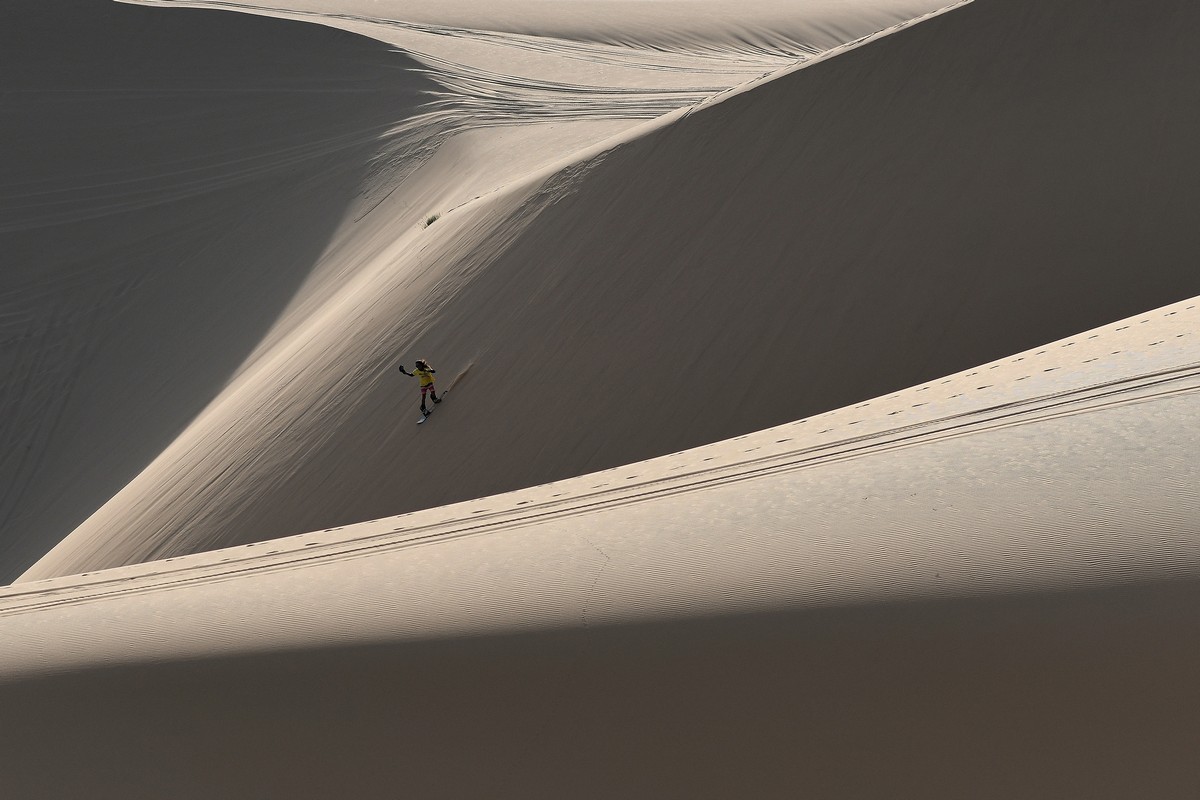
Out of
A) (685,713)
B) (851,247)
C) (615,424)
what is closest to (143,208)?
(615,424)

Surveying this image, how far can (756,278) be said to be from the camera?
935 centimetres

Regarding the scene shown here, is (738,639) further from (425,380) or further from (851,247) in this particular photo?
(425,380)

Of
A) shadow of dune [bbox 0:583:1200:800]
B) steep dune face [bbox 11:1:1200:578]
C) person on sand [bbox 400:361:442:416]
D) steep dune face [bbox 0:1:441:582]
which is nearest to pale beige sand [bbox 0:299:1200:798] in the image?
shadow of dune [bbox 0:583:1200:800]

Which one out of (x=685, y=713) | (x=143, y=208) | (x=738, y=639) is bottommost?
(x=685, y=713)

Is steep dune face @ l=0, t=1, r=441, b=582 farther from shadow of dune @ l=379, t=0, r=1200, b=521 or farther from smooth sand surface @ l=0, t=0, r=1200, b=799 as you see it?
shadow of dune @ l=379, t=0, r=1200, b=521

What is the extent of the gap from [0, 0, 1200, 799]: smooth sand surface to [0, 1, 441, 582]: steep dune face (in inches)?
4.1

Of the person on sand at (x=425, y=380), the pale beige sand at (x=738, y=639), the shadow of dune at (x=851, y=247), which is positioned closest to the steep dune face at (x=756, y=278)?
the shadow of dune at (x=851, y=247)

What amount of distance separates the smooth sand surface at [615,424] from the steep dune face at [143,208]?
10 centimetres

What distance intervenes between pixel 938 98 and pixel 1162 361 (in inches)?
237

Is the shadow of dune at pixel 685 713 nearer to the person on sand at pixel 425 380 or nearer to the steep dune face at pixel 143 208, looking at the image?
the person on sand at pixel 425 380

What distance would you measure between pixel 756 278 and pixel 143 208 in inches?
573

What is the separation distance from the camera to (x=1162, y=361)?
14.2ft

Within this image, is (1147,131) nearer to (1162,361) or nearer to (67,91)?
(1162,361)

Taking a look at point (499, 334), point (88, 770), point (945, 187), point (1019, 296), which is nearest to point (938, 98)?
point (945, 187)
